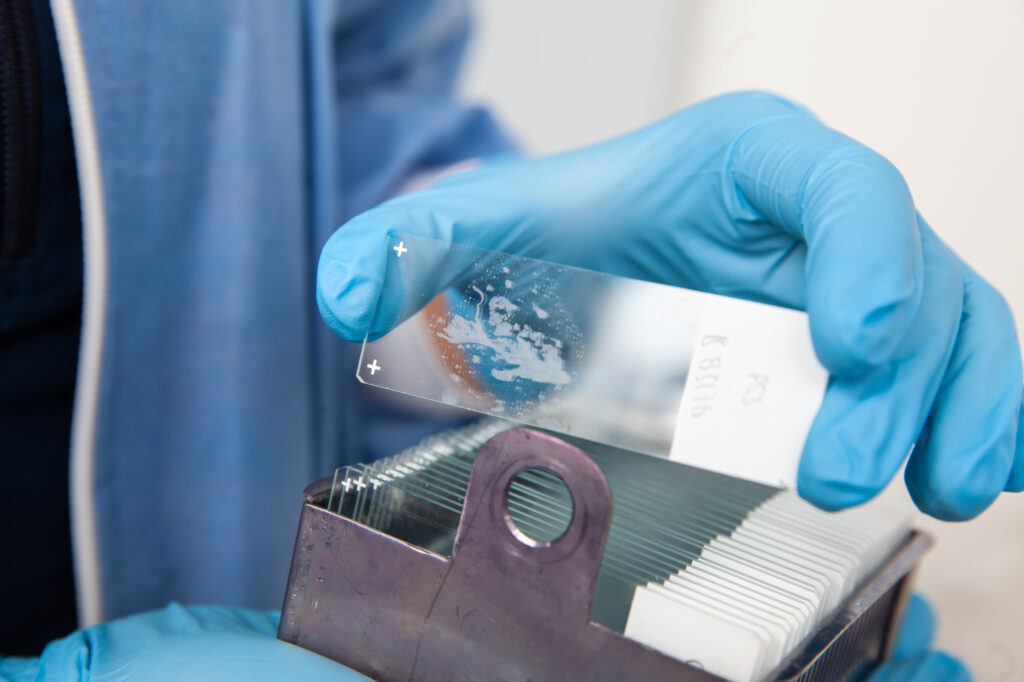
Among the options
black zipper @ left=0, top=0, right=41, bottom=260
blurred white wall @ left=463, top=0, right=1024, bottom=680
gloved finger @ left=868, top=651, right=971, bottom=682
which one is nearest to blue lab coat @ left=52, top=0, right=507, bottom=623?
black zipper @ left=0, top=0, right=41, bottom=260

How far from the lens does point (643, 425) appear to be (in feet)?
1.26

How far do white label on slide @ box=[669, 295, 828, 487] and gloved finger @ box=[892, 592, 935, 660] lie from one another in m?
0.30

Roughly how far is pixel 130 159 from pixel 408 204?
11.3 inches

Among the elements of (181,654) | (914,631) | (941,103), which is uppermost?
(941,103)

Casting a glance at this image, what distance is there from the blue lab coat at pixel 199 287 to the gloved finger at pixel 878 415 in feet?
1.74

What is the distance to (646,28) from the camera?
98 centimetres

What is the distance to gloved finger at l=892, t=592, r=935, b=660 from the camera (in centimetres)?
55

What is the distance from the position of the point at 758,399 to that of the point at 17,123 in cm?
59

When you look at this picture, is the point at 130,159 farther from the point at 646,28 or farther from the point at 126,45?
the point at 646,28

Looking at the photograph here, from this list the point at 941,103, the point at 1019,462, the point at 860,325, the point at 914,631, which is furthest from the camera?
the point at 941,103

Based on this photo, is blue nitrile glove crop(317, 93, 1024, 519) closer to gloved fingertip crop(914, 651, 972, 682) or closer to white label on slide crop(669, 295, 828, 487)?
white label on slide crop(669, 295, 828, 487)

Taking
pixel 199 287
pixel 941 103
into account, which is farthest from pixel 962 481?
pixel 199 287

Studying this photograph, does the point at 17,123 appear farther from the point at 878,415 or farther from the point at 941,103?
the point at 941,103

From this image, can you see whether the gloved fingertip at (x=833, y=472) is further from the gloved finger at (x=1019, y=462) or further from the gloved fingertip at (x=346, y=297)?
the gloved fingertip at (x=346, y=297)
